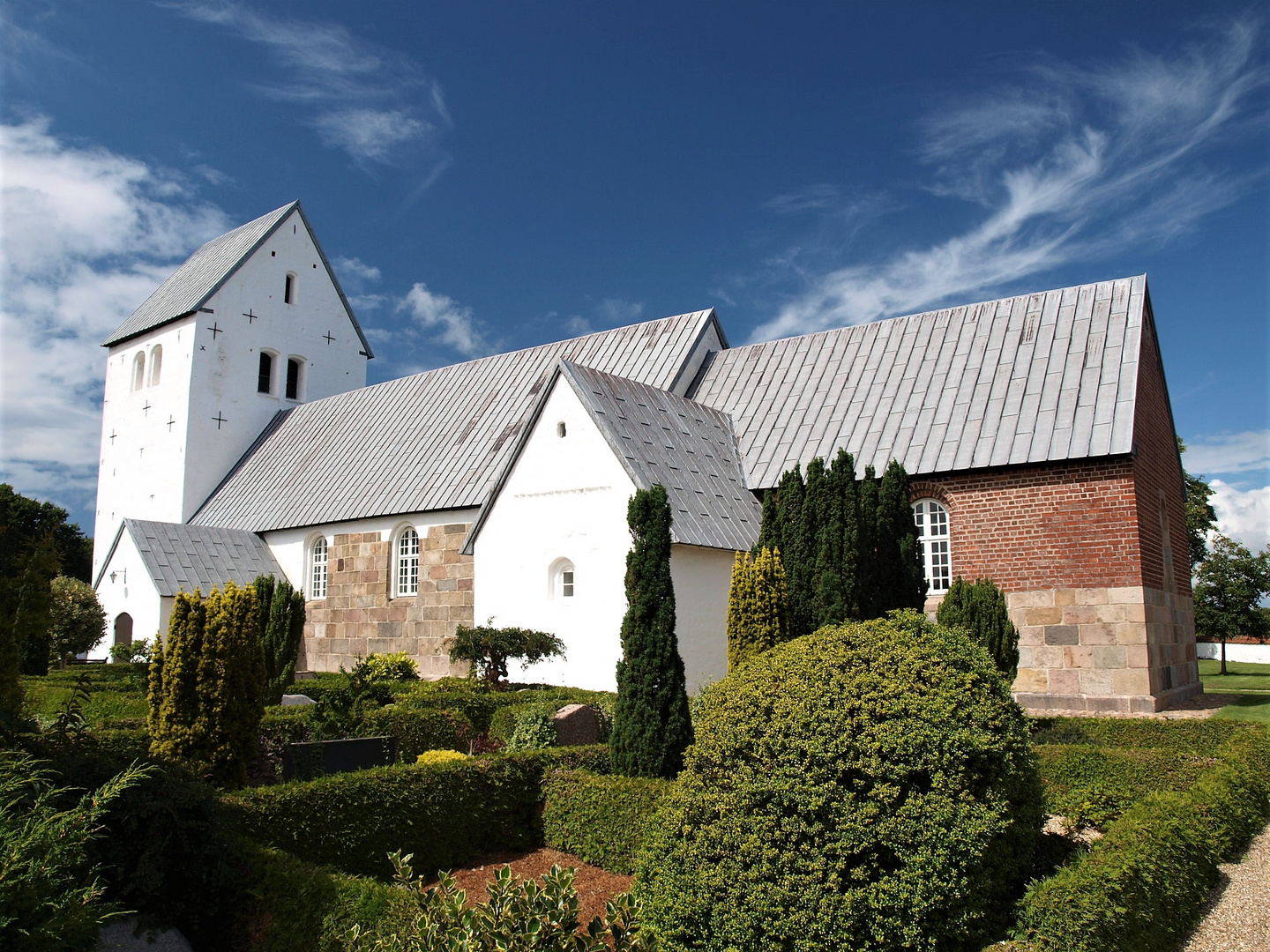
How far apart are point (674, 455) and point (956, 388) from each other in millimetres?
4402

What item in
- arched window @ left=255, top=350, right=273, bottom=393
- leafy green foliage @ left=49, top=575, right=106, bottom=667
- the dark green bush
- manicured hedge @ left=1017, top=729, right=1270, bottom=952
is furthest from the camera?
arched window @ left=255, top=350, right=273, bottom=393

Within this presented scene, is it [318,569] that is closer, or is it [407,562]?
[407,562]

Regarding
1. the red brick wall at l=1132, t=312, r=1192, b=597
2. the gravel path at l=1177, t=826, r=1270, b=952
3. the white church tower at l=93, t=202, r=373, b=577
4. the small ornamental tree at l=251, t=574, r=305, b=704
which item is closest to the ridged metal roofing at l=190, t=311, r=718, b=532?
the white church tower at l=93, t=202, r=373, b=577

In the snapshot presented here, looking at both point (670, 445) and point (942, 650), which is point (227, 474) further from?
point (942, 650)

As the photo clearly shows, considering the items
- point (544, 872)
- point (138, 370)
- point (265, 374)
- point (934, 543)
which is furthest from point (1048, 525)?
point (138, 370)

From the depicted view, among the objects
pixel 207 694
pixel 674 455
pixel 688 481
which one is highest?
pixel 674 455

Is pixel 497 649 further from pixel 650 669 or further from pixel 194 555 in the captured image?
pixel 194 555

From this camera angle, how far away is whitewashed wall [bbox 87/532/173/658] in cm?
1747

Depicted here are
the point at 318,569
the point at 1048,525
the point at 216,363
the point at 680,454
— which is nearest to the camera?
the point at 1048,525

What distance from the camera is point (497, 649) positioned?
1184 centimetres

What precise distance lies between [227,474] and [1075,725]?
2013 centimetres

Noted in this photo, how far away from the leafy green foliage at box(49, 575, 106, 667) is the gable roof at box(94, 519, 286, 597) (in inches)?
50.9

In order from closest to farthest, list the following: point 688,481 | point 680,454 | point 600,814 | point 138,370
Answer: point 600,814 → point 688,481 → point 680,454 → point 138,370

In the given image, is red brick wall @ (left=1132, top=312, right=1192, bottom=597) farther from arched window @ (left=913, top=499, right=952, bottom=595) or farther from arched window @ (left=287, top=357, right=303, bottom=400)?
arched window @ (left=287, top=357, right=303, bottom=400)
